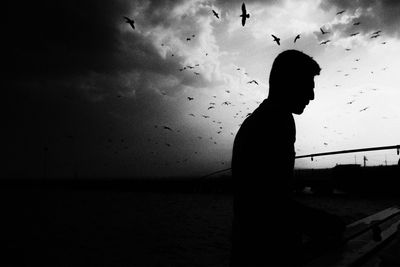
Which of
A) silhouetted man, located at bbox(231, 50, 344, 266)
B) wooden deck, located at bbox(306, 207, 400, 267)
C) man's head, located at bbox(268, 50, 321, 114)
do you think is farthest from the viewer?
wooden deck, located at bbox(306, 207, 400, 267)

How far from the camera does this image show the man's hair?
1.93 m

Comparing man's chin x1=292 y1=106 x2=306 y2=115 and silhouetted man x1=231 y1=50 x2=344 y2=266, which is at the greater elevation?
man's chin x1=292 y1=106 x2=306 y2=115

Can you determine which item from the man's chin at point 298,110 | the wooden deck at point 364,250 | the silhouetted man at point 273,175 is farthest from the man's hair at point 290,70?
the wooden deck at point 364,250

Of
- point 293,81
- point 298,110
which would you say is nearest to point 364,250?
point 298,110

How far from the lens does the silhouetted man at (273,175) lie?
173cm

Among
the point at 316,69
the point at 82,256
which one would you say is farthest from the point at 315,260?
the point at 82,256

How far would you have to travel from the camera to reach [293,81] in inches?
76.1

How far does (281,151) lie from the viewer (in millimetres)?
1791

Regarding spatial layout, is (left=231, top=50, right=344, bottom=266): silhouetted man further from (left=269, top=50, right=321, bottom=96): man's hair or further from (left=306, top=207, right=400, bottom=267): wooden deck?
(left=306, top=207, right=400, bottom=267): wooden deck

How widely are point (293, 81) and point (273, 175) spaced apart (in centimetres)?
62

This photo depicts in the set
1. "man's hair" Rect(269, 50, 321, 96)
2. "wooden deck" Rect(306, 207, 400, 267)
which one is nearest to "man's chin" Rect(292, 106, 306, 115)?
"man's hair" Rect(269, 50, 321, 96)

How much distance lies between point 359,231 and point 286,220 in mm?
3185

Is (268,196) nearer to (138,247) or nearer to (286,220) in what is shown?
(286,220)

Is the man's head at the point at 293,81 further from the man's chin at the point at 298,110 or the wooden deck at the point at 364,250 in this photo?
the wooden deck at the point at 364,250
